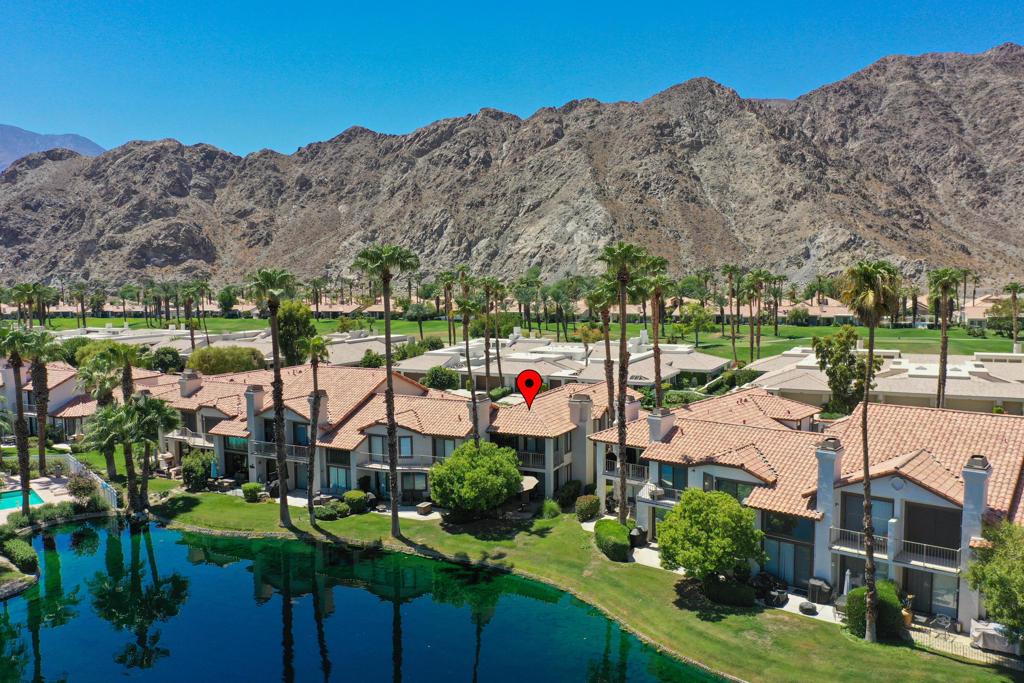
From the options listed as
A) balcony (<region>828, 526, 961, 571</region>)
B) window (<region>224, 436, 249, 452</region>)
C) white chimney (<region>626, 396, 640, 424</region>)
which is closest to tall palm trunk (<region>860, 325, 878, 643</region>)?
balcony (<region>828, 526, 961, 571</region>)

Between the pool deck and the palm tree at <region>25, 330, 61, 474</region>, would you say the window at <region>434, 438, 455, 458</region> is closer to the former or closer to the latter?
the pool deck

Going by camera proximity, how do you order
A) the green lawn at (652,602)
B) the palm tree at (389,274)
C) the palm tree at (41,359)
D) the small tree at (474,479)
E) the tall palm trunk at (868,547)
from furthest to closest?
the palm tree at (41,359) → the palm tree at (389,274) → the small tree at (474,479) → the tall palm trunk at (868,547) → the green lawn at (652,602)

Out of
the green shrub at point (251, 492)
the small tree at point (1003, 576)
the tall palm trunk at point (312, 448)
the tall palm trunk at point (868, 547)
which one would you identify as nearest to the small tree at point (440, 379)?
the tall palm trunk at point (312, 448)

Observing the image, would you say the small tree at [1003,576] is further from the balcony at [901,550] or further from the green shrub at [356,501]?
the green shrub at [356,501]

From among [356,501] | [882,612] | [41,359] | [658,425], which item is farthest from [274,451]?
[882,612]

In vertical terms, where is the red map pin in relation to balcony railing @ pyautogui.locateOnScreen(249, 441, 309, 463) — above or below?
above

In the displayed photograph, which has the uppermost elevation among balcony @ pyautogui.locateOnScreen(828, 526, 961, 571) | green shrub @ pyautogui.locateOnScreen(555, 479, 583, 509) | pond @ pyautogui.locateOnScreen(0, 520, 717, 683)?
balcony @ pyautogui.locateOnScreen(828, 526, 961, 571)

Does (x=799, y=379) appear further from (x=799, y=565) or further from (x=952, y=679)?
(x=952, y=679)
